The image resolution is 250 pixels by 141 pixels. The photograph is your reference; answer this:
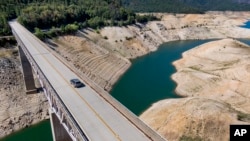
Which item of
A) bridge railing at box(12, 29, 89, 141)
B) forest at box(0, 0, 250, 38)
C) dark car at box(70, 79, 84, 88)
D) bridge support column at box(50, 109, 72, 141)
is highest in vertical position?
forest at box(0, 0, 250, 38)

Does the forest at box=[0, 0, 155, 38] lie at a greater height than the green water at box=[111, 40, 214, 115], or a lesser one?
greater

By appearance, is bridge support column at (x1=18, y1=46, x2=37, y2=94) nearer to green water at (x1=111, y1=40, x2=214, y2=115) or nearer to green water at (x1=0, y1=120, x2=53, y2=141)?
green water at (x1=0, y1=120, x2=53, y2=141)

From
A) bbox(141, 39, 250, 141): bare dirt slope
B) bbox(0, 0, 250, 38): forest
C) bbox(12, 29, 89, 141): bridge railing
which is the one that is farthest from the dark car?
bbox(0, 0, 250, 38): forest

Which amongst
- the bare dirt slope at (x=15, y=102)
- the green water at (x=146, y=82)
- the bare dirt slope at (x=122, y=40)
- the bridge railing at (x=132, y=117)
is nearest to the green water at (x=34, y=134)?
the bare dirt slope at (x=15, y=102)

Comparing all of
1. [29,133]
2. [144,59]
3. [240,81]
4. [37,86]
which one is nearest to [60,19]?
[144,59]

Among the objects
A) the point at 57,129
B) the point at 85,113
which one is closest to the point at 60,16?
the point at 57,129

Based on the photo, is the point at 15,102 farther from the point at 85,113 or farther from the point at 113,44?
the point at 113,44

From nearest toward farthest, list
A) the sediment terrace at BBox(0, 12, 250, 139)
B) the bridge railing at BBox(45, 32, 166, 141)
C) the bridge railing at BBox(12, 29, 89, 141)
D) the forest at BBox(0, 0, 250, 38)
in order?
1. the bridge railing at BBox(45, 32, 166, 141)
2. the bridge railing at BBox(12, 29, 89, 141)
3. the sediment terrace at BBox(0, 12, 250, 139)
4. the forest at BBox(0, 0, 250, 38)

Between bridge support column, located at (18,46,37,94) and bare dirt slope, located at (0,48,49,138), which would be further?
bridge support column, located at (18,46,37,94)
